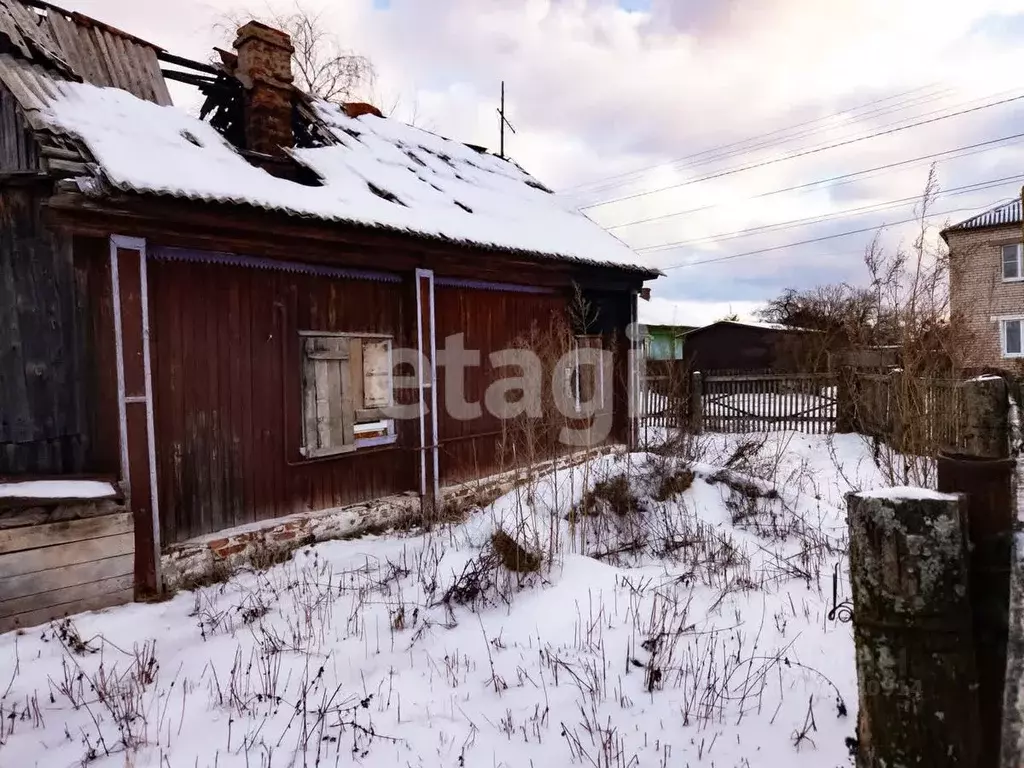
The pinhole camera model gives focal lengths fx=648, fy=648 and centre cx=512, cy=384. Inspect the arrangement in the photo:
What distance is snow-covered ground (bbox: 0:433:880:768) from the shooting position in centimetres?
298

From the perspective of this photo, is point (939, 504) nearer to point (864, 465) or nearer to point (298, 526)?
point (298, 526)

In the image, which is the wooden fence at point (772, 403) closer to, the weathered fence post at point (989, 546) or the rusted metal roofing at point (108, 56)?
the weathered fence post at point (989, 546)

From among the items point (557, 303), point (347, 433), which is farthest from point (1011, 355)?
point (347, 433)

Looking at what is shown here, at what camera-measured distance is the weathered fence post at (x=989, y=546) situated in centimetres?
146

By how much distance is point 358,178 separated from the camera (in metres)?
7.11

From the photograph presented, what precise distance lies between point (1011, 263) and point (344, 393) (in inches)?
1029

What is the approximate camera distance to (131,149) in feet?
16.4

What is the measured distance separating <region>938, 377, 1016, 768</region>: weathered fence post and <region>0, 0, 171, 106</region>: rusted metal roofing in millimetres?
6770

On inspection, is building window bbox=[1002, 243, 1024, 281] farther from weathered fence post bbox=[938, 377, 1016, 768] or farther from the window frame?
weathered fence post bbox=[938, 377, 1016, 768]

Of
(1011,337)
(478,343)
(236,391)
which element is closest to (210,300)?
(236,391)

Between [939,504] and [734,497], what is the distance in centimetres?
548

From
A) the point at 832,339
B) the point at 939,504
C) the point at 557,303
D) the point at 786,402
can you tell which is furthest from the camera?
the point at 832,339

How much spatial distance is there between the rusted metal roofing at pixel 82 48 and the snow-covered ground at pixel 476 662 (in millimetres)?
4521

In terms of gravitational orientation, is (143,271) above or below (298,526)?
above
